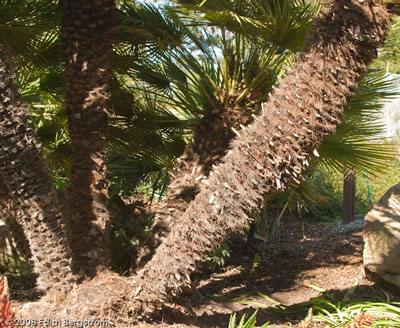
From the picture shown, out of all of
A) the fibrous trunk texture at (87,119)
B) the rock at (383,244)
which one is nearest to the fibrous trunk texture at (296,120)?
the fibrous trunk texture at (87,119)

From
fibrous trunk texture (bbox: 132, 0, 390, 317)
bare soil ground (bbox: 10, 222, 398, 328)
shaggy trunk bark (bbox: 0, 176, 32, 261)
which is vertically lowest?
bare soil ground (bbox: 10, 222, 398, 328)

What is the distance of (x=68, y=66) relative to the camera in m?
3.74

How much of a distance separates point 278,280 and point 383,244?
1.69 m

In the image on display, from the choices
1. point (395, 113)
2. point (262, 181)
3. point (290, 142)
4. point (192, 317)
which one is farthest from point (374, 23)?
point (395, 113)

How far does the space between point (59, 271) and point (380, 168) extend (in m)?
3.04

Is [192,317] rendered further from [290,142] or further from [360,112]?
[360,112]

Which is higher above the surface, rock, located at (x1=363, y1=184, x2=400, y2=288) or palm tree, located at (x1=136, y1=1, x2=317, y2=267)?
palm tree, located at (x1=136, y1=1, x2=317, y2=267)

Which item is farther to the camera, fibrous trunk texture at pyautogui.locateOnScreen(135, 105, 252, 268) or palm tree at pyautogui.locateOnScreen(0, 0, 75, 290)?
→ fibrous trunk texture at pyautogui.locateOnScreen(135, 105, 252, 268)

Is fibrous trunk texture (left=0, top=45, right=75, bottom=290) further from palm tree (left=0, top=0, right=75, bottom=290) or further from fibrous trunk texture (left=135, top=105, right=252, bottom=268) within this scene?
fibrous trunk texture (left=135, top=105, right=252, bottom=268)

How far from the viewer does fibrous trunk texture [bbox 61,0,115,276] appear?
3672 millimetres

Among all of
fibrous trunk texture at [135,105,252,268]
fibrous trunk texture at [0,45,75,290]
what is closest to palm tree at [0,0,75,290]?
fibrous trunk texture at [0,45,75,290]

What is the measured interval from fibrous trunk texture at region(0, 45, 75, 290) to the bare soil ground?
47 centimetres

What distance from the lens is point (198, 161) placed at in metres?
4.29

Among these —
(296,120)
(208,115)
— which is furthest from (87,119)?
(296,120)
